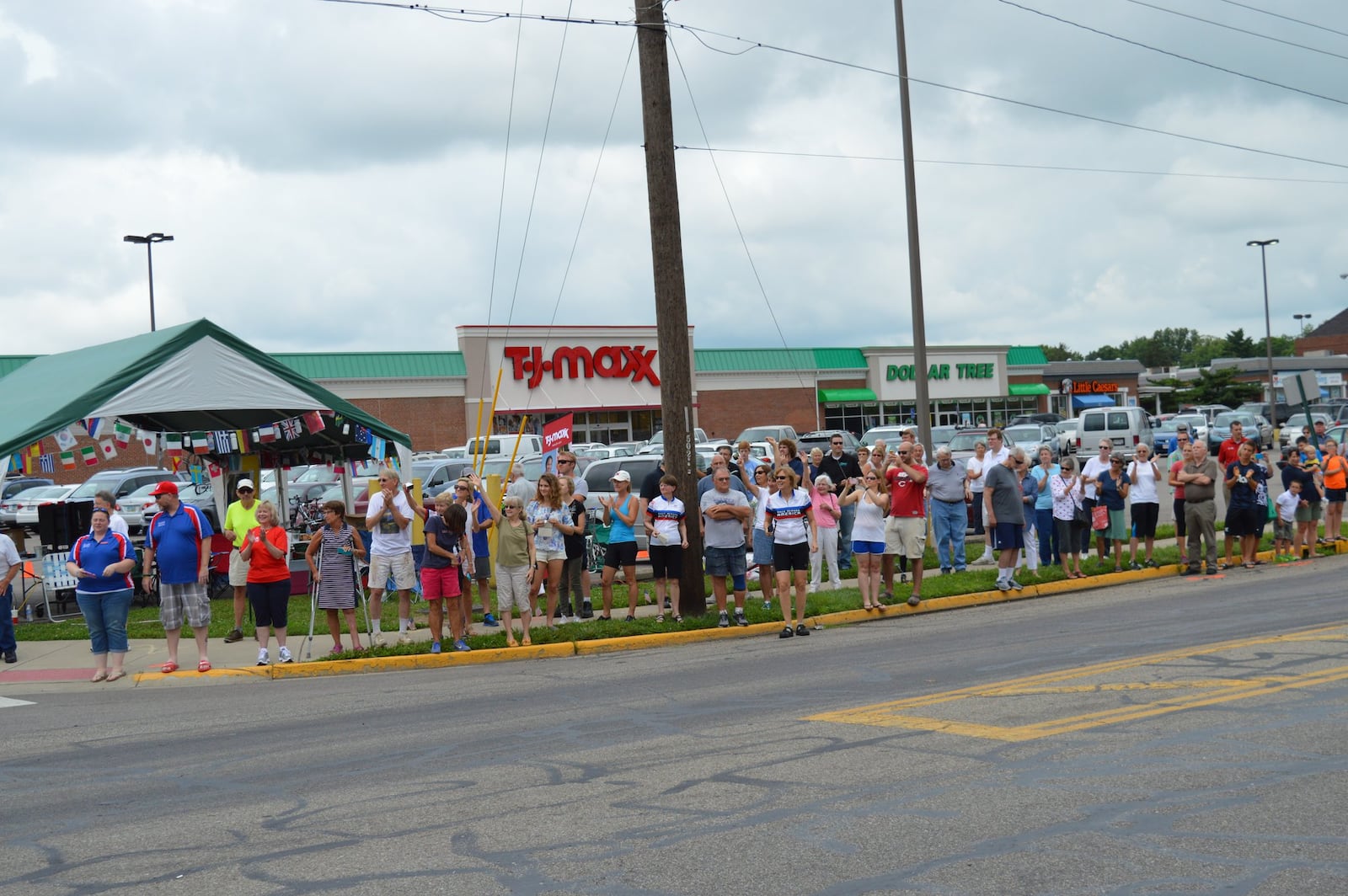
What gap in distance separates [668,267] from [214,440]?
30.8 feet

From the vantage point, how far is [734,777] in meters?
7.17

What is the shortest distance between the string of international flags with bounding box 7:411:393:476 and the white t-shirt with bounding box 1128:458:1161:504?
1112 centimetres

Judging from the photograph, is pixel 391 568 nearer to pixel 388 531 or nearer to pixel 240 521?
pixel 388 531

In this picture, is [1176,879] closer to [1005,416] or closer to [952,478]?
[952,478]

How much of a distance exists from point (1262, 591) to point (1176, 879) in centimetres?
1128

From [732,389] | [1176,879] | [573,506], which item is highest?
[732,389]

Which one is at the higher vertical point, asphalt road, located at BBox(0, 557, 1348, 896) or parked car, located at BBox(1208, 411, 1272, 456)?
parked car, located at BBox(1208, 411, 1272, 456)

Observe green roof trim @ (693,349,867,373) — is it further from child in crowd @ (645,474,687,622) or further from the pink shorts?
the pink shorts

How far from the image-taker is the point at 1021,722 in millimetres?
8211

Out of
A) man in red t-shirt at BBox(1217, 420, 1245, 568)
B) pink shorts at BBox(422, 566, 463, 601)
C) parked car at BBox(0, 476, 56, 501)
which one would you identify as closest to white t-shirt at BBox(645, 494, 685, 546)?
pink shorts at BBox(422, 566, 463, 601)

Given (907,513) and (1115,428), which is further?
(1115,428)

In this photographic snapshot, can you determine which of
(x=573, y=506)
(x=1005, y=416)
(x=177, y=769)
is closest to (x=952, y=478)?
(x=573, y=506)

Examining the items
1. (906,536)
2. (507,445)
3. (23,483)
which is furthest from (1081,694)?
(23,483)

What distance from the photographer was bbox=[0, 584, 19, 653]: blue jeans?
14.3 meters
